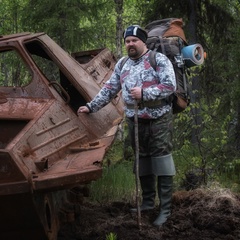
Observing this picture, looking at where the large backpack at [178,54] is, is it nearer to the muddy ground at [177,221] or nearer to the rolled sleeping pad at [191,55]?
the rolled sleeping pad at [191,55]

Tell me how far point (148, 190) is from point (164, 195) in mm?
348

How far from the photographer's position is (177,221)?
5.78 meters

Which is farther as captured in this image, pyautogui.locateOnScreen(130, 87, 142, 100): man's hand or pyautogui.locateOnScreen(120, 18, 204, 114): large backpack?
pyautogui.locateOnScreen(120, 18, 204, 114): large backpack

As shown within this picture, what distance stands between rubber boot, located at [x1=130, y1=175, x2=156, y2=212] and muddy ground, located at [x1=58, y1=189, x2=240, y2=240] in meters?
0.09

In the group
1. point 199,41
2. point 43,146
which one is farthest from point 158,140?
point 199,41

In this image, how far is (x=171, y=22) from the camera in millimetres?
6480

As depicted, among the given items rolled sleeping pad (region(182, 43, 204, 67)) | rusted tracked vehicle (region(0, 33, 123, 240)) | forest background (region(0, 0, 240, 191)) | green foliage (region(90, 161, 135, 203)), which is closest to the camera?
rusted tracked vehicle (region(0, 33, 123, 240))

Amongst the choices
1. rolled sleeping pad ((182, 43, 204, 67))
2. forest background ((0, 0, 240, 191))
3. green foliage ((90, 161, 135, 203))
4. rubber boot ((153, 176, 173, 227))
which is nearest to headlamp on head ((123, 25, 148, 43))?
rolled sleeping pad ((182, 43, 204, 67))

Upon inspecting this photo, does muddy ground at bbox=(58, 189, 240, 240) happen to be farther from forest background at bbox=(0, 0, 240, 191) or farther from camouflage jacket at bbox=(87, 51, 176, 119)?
forest background at bbox=(0, 0, 240, 191)

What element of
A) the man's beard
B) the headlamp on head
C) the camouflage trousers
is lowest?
the camouflage trousers

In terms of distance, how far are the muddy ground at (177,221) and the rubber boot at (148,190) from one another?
0.30 ft

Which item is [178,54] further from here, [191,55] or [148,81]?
[148,81]

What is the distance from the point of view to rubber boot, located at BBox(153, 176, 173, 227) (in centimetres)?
569

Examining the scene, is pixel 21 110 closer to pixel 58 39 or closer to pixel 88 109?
pixel 88 109
